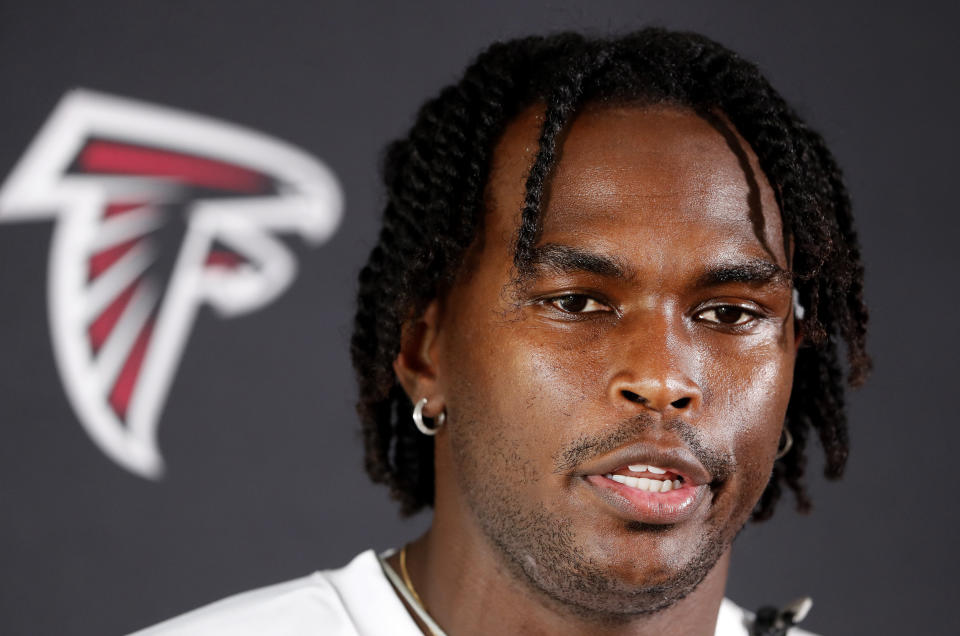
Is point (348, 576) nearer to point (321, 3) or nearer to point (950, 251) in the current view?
point (321, 3)

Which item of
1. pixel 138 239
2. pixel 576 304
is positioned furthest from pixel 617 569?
pixel 138 239

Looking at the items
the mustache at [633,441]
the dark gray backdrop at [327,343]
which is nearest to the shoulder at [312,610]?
the mustache at [633,441]

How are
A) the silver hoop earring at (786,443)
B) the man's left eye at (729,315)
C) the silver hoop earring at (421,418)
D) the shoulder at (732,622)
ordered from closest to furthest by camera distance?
the man's left eye at (729,315) < the silver hoop earring at (421,418) < the silver hoop earring at (786,443) < the shoulder at (732,622)

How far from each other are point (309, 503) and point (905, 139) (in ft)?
5.25

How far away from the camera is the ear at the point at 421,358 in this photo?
1.70 metres

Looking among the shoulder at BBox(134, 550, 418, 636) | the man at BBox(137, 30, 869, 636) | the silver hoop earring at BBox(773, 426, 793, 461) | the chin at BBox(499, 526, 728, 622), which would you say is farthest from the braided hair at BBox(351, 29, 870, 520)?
the chin at BBox(499, 526, 728, 622)

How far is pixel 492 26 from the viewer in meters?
2.62

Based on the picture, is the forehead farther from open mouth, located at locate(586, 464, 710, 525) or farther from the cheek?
open mouth, located at locate(586, 464, 710, 525)

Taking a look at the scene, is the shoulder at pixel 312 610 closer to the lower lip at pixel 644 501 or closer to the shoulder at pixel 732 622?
the lower lip at pixel 644 501

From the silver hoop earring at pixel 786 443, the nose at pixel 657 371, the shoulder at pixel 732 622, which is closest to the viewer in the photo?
the nose at pixel 657 371

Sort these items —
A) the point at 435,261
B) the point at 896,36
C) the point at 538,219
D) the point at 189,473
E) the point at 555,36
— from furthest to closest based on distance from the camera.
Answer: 1. the point at 896,36
2. the point at 189,473
3. the point at 555,36
4. the point at 435,261
5. the point at 538,219

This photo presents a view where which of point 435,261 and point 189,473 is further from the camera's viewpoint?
point 189,473

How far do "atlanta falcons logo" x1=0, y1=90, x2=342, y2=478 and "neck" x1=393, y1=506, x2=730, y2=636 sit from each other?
1011 mm

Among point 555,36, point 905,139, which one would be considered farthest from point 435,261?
point 905,139
